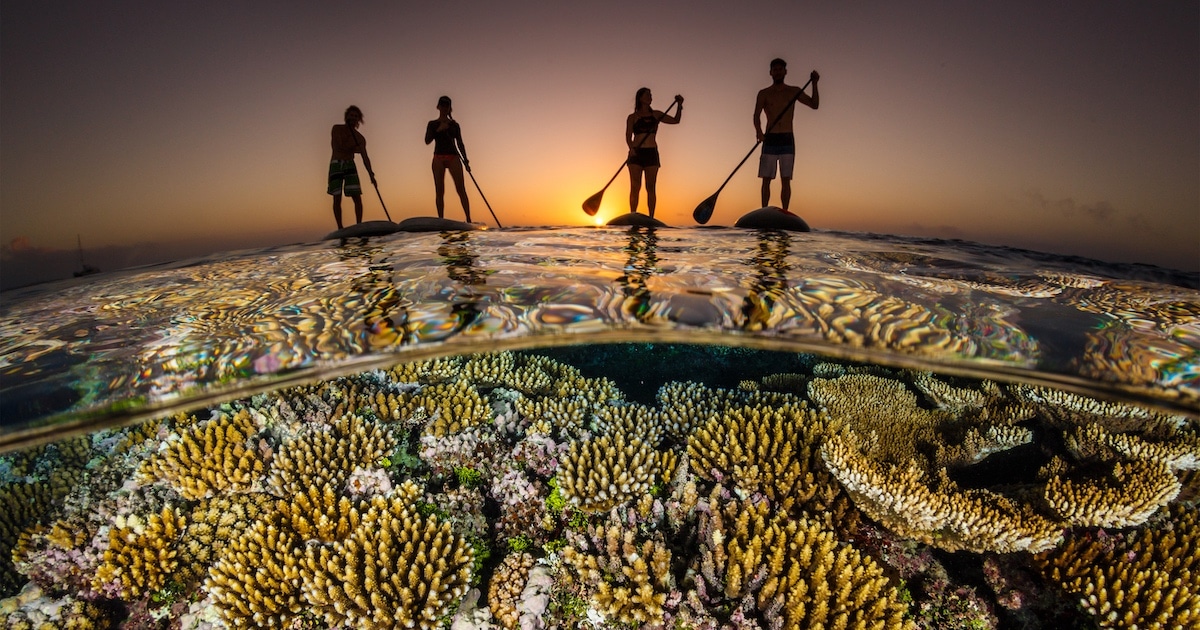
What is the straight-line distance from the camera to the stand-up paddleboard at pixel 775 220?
976 centimetres

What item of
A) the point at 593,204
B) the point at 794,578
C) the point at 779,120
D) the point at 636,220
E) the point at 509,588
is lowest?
the point at 509,588

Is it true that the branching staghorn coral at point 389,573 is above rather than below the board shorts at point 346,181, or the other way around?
below

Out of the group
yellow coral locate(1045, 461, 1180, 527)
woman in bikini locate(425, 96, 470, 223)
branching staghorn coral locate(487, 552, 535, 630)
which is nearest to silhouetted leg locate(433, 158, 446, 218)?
woman in bikini locate(425, 96, 470, 223)

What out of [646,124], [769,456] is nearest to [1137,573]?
[769,456]

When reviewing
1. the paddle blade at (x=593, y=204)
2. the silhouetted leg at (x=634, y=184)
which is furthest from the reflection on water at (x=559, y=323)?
the paddle blade at (x=593, y=204)

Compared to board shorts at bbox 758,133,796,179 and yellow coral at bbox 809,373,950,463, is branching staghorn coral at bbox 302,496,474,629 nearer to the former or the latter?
yellow coral at bbox 809,373,950,463

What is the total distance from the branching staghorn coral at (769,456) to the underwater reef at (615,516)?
3 cm

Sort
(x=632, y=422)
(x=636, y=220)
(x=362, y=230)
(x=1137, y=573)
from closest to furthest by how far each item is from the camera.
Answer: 1. (x=1137, y=573)
2. (x=632, y=422)
3. (x=362, y=230)
4. (x=636, y=220)

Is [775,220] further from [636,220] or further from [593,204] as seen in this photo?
[593,204]

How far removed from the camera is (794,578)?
3717 millimetres

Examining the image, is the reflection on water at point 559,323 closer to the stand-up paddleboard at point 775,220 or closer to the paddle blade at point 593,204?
the stand-up paddleboard at point 775,220

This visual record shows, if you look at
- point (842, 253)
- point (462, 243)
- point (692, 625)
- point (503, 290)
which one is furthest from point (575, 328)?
point (842, 253)

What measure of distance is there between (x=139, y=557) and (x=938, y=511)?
26.5ft

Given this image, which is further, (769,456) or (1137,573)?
(769,456)
